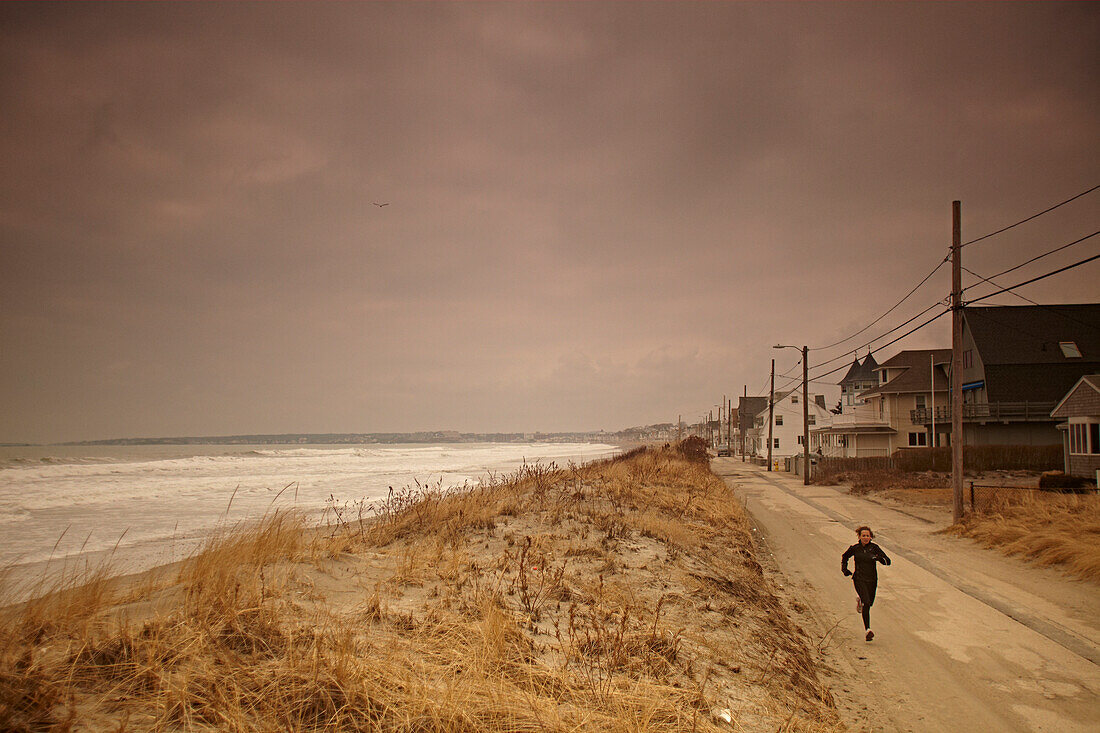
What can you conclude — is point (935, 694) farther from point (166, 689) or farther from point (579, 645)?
point (166, 689)

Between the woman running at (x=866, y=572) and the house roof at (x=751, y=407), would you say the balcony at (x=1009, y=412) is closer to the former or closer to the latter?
the woman running at (x=866, y=572)

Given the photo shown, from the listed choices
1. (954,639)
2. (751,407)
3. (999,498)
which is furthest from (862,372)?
(954,639)

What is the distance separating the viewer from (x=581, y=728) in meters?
4.15

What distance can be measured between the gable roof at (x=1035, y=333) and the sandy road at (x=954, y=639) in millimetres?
37973

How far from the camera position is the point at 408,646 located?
537 cm

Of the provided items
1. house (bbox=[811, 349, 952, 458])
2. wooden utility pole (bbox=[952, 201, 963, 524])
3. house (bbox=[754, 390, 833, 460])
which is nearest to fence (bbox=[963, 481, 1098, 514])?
wooden utility pole (bbox=[952, 201, 963, 524])

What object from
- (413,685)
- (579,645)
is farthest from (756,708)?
(413,685)

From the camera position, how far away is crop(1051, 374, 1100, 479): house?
27734mm

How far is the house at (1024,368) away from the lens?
42.1 meters

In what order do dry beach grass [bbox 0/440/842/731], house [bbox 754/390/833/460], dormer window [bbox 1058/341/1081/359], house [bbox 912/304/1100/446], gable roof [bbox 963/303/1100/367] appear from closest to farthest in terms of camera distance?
dry beach grass [bbox 0/440/842/731], house [bbox 912/304/1100/446], dormer window [bbox 1058/341/1081/359], gable roof [bbox 963/303/1100/367], house [bbox 754/390/833/460]

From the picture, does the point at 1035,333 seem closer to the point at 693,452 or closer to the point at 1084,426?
the point at 1084,426

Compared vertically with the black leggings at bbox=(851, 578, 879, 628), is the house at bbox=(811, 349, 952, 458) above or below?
above

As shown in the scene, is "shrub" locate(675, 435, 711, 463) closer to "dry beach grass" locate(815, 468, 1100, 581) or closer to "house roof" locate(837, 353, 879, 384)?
"dry beach grass" locate(815, 468, 1100, 581)

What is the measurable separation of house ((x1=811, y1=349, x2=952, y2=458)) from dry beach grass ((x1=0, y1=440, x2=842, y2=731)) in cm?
4774
